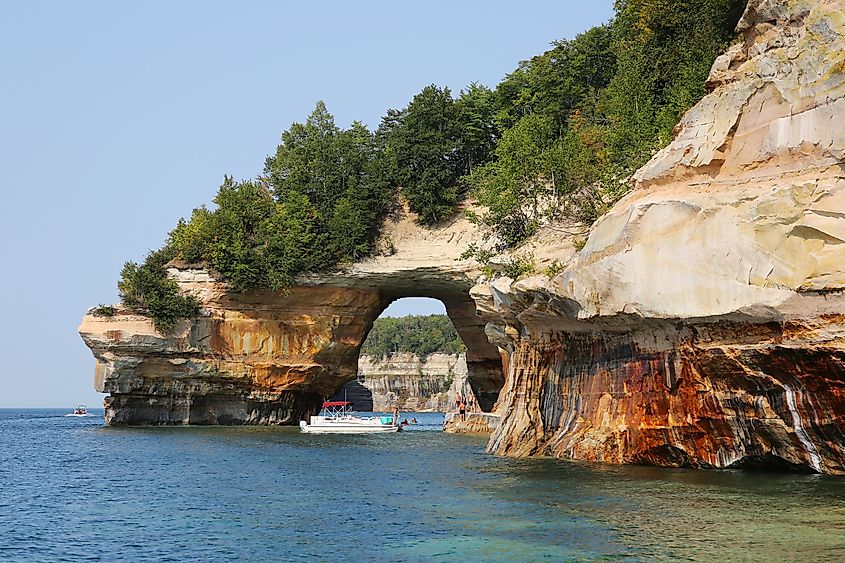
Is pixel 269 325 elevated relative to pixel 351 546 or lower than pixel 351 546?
elevated

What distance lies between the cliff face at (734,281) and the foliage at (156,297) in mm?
31220

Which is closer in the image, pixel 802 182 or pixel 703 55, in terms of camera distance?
pixel 802 182

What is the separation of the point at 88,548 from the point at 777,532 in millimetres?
15044

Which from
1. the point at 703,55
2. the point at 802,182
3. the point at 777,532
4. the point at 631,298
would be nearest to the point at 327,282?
the point at 703,55

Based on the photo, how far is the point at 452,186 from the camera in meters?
60.8

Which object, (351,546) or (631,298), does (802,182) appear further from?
(351,546)

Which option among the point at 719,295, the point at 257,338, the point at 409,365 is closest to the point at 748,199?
the point at 719,295

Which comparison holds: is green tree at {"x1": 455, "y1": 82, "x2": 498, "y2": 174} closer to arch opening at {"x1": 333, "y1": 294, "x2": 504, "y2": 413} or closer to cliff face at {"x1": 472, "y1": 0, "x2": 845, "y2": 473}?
cliff face at {"x1": 472, "y1": 0, "x2": 845, "y2": 473}

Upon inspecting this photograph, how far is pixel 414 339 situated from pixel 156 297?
101641mm

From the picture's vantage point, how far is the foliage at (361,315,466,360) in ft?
512

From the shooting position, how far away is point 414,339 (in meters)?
158

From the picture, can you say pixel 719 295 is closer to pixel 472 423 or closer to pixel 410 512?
pixel 410 512

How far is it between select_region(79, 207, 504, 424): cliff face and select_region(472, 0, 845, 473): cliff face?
80.1ft

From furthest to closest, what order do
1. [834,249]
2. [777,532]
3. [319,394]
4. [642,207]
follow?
1. [319,394]
2. [642,207]
3. [834,249]
4. [777,532]
